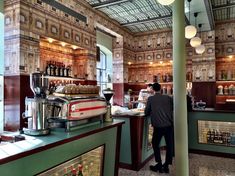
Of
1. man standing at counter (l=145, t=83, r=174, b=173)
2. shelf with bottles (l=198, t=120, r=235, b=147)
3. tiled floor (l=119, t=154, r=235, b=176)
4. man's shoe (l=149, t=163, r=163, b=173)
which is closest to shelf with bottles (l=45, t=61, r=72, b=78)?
man standing at counter (l=145, t=83, r=174, b=173)

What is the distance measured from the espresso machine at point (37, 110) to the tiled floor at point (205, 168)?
217cm

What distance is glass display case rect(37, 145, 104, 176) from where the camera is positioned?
2098 millimetres

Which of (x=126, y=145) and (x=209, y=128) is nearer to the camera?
(x=126, y=145)

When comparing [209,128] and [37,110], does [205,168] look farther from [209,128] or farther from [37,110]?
[37,110]

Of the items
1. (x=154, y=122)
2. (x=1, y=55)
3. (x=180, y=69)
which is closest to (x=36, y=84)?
(x=180, y=69)

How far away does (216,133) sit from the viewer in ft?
15.9

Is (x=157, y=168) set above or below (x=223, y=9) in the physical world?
below

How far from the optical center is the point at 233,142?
15.3ft

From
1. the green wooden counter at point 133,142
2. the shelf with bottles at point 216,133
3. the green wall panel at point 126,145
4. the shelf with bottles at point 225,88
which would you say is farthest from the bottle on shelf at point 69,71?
the shelf with bottles at point 225,88

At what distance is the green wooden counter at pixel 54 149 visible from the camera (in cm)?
159

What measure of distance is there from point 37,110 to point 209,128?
4.12 metres

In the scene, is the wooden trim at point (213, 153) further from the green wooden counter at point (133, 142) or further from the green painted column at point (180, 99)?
the green painted column at point (180, 99)

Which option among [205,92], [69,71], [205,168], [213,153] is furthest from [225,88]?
[69,71]

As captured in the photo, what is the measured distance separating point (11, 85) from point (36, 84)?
2.50 meters
